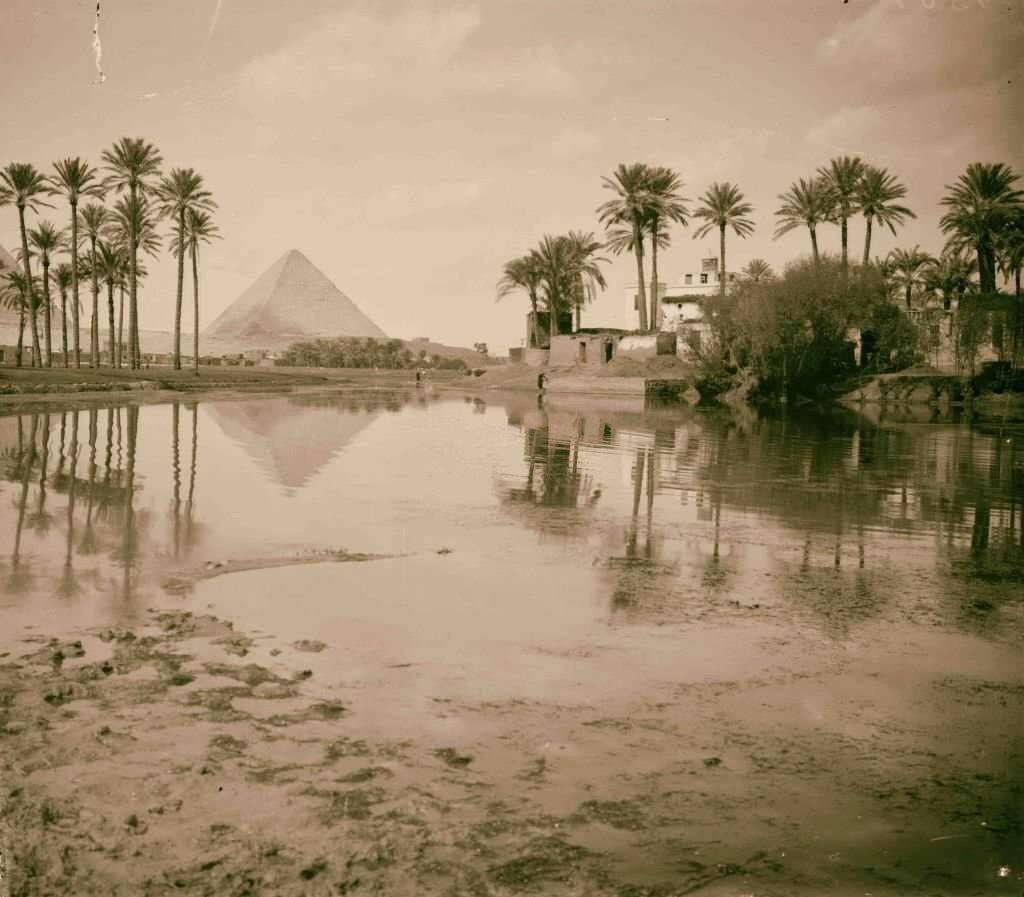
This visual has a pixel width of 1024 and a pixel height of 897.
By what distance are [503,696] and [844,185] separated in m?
67.8

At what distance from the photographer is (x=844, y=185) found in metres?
68.4

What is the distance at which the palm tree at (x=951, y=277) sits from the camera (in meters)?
73.9

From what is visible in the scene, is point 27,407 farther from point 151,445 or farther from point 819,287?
point 819,287

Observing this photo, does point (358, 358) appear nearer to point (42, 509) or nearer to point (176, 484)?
point (176, 484)

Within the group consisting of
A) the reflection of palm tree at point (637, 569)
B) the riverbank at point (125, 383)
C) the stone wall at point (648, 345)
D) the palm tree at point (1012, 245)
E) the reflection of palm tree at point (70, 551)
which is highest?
the palm tree at point (1012, 245)

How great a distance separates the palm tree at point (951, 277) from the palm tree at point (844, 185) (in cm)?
887

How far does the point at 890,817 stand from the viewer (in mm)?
5340

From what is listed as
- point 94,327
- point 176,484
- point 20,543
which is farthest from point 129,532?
point 94,327

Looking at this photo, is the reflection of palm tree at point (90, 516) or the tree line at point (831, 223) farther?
the tree line at point (831, 223)

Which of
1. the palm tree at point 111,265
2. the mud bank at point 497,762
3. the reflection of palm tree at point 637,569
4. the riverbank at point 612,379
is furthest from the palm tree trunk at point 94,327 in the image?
the mud bank at point 497,762

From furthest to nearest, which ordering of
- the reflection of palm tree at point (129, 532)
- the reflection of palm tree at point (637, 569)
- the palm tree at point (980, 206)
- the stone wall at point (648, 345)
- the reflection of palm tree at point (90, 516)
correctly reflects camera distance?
the stone wall at point (648, 345), the palm tree at point (980, 206), the reflection of palm tree at point (90, 516), the reflection of palm tree at point (637, 569), the reflection of palm tree at point (129, 532)

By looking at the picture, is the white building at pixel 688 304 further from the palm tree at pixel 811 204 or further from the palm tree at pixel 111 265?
the palm tree at pixel 111 265

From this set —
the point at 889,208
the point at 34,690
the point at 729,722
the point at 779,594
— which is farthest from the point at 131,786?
the point at 889,208

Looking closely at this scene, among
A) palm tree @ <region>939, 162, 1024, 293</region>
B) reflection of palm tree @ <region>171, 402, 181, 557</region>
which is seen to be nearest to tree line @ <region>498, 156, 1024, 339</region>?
palm tree @ <region>939, 162, 1024, 293</region>
